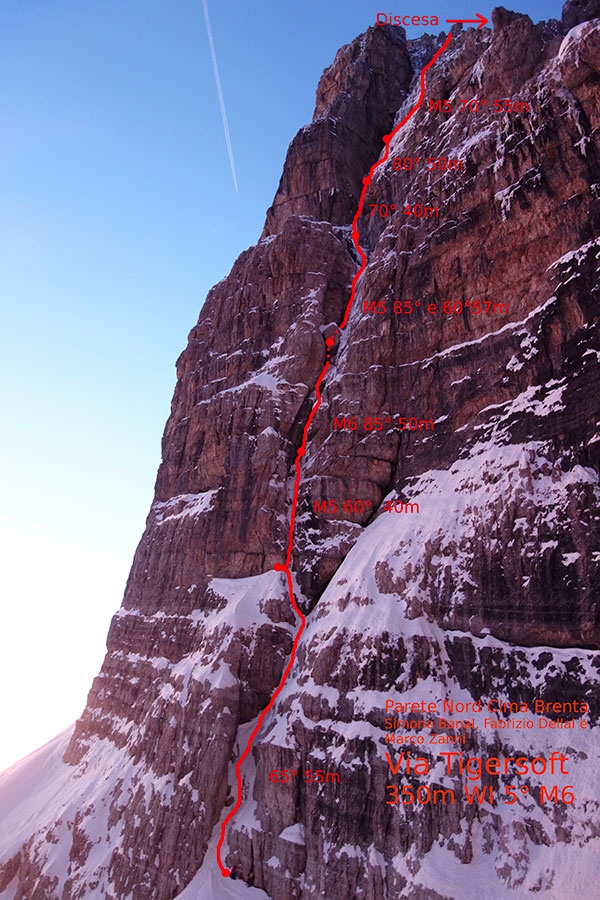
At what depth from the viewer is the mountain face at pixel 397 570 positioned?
29781 mm

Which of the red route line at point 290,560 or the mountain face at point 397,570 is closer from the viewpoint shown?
the mountain face at point 397,570

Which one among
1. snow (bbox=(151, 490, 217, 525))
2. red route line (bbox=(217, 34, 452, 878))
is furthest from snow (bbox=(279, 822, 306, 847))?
snow (bbox=(151, 490, 217, 525))

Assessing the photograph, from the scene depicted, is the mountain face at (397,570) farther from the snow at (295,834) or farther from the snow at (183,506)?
the snow at (183,506)

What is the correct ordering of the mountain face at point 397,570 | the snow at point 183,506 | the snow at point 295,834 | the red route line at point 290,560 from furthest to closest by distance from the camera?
the snow at point 183,506 → the red route line at point 290,560 → the snow at point 295,834 → the mountain face at point 397,570

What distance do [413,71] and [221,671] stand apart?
97.8 meters

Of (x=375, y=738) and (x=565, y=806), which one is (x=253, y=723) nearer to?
(x=375, y=738)

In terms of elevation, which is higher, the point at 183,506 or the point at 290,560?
the point at 183,506

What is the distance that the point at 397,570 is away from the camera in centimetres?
3947

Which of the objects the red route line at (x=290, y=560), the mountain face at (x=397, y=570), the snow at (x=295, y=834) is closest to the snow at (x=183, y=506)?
the mountain face at (x=397, y=570)

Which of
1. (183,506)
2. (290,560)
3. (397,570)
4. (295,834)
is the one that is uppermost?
(183,506)

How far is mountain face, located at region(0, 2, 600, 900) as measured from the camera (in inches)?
1172

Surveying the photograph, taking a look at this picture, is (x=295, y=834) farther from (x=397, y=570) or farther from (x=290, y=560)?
(x=290, y=560)

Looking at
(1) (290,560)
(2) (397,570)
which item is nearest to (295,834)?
(2) (397,570)

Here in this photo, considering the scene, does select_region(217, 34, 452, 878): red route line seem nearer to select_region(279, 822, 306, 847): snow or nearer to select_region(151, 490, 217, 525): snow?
select_region(279, 822, 306, 847): snow
